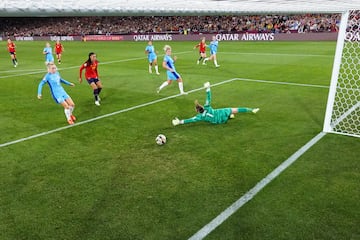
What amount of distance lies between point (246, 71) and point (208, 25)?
27.0 m

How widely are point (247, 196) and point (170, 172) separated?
1.57 meters

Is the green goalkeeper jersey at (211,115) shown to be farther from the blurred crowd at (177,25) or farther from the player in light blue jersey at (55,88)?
the blurred crowd at (177,25)

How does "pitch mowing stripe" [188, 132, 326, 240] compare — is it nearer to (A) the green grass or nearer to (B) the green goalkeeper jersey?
(A) the green grass

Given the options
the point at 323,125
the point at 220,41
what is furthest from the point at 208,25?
the point at 323,125

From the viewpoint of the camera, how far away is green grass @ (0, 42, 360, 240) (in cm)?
461

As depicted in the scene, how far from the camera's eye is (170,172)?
6.20 metres

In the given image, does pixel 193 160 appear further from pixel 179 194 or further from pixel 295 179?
pixel 295 179

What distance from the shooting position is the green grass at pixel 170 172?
4.61 meters

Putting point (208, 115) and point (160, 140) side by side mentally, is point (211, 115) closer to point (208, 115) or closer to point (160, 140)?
point (208, 115)

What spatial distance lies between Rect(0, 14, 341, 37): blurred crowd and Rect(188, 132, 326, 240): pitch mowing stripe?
13766mm

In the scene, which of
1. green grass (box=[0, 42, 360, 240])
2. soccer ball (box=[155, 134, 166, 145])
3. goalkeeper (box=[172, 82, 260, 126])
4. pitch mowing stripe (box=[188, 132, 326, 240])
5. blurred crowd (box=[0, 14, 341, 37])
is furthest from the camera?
blurred crowd (box=[0, 14, 341, 37])

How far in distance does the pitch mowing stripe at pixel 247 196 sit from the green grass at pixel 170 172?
8 centimetres

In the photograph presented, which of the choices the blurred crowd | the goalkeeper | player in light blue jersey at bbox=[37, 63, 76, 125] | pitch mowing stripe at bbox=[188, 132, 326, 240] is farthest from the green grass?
the blurred crowd

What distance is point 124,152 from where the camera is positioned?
7238 mm
